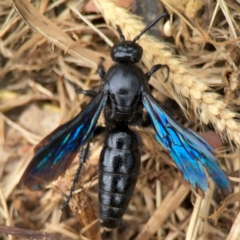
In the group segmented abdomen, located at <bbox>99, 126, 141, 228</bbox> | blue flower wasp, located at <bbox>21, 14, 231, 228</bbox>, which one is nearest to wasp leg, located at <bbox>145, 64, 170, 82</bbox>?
blue flower wasp, located at <bbox>21, 14, 231, 228</bbox>

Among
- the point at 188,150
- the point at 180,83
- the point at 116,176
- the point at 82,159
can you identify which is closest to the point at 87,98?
the point at 82,159

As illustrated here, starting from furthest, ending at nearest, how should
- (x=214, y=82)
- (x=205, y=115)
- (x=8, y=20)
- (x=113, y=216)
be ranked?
(x=8, y=20) → (x=214, y=82) → (x=113, y=216) → (x=205, y=115)

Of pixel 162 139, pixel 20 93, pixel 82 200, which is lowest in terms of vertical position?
pixel 82 200

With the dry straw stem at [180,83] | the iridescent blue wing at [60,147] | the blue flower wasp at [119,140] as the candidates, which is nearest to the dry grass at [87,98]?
the dry straw stem at [180,83]

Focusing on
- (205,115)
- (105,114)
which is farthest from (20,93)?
(205,115)

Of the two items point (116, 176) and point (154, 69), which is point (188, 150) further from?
point (154, 69)

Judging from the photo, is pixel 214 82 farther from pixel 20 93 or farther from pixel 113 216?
pixel 20 93

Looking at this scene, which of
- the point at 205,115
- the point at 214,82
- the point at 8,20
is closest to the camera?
the point at 205,115
